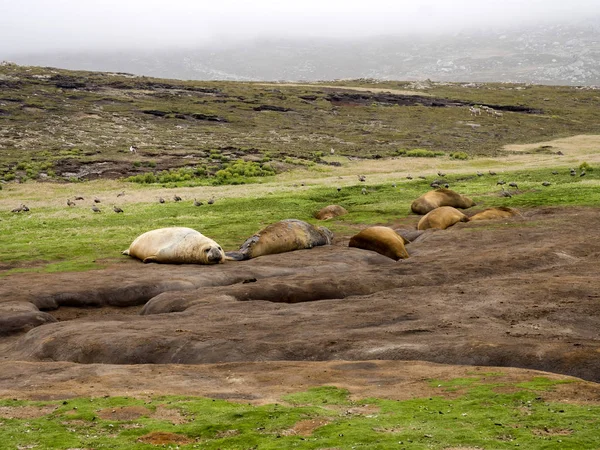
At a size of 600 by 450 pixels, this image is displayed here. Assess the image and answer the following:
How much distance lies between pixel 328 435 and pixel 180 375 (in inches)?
245

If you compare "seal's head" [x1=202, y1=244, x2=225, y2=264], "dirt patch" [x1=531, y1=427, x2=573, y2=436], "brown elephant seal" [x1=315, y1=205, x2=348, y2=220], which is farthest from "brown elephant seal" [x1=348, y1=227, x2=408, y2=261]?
"dirt patch" [x1=531, y1=427, x2=573, y2=436]

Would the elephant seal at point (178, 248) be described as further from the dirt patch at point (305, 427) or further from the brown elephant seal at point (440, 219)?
the dirt patch at point (305, 427)

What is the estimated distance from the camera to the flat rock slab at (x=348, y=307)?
67.3ft

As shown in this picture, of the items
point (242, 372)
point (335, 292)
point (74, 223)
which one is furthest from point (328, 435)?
point (74, 223)

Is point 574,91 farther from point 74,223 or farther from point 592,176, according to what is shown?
point 74,223

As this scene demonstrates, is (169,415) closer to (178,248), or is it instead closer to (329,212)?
(178,248)

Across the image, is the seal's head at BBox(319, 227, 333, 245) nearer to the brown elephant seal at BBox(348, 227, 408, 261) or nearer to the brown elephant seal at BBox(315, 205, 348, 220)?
the brown elephant seal at BBox(348, 227, 408, 261)

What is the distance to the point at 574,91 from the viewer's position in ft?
616

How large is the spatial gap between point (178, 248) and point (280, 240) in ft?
16.0

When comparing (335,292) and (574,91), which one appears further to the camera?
(574,91)

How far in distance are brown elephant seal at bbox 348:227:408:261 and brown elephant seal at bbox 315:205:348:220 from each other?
1169 cm

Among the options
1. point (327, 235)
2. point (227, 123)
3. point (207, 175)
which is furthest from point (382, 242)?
point (227, 123)

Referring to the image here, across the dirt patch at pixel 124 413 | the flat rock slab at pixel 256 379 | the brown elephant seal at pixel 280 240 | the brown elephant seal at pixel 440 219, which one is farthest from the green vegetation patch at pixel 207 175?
the dirt patch at pixel 124 413

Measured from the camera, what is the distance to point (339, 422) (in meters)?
14.9
